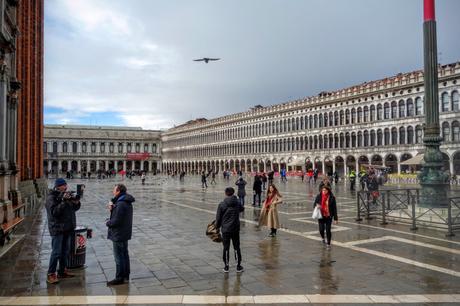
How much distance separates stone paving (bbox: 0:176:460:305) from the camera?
6.15 m

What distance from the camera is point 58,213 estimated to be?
6645 mm

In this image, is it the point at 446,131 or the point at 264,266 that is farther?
the point at 446,131

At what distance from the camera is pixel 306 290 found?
6.15 meters

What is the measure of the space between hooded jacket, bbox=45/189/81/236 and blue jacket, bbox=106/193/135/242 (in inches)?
32.9

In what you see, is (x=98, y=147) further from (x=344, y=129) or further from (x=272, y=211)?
(x=272, y=211)

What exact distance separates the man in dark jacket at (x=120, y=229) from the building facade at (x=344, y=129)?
5012 centimetres

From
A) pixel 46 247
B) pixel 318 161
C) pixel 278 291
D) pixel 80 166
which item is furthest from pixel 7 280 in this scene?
pixel 80 166

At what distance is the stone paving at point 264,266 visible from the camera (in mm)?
6152

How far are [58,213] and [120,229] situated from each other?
3.76 ft

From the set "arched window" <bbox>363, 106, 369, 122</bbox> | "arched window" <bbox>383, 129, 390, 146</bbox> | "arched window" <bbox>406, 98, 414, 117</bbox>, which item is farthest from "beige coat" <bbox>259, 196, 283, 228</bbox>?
"arched window" <bbox>363, 106, 369, 122</bbox>

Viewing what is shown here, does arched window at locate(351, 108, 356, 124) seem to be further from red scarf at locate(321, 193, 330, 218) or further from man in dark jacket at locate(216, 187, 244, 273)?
man in dark jacket at locate(216, 187, 244, 273)

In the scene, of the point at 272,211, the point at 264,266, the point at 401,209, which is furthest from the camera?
the point at 401,209

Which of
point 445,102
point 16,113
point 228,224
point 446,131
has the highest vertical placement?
point 445,102

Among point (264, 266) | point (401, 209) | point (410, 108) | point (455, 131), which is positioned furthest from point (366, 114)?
point (264, 266)
